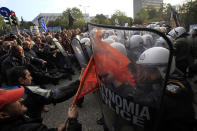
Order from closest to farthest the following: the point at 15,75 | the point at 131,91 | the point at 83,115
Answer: the point at 131,91
the point at 15,75
the point at 83,115

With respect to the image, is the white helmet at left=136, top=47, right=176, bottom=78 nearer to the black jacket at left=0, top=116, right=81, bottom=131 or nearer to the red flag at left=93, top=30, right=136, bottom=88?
the red flag at left=93, top=30, right=136, bottom=88

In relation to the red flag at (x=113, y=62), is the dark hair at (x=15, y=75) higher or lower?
lower

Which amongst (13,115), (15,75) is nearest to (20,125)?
(13,115)

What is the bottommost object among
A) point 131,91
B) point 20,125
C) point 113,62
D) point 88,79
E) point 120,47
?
point 20,125

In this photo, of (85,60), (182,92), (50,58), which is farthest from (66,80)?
(182,92)

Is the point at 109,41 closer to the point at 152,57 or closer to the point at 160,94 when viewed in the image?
the point at 152,57

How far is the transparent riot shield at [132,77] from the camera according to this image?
2.51 ft

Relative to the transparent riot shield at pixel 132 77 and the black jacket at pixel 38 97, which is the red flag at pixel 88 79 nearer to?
the black jacket at pixel 38 97

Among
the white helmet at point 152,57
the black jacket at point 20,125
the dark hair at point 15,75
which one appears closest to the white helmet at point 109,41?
the white helmet at point 152,57

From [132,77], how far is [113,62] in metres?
0.17

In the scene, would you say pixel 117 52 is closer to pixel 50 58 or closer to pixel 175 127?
pixel 175 127

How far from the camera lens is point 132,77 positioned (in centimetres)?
83

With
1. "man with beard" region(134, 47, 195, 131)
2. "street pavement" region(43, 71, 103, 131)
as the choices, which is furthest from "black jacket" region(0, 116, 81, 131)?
"street pavement" region(43, 71, 103, 131)

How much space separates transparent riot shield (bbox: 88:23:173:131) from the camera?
0.76 meters
